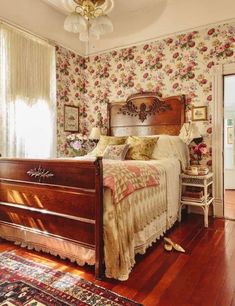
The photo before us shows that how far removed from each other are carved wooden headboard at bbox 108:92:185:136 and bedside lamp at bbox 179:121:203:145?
0.27 metres

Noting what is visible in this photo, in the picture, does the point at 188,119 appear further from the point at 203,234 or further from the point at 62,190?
the point at 62,190

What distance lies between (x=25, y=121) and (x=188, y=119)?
2439 mm

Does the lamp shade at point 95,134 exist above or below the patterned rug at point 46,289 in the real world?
above

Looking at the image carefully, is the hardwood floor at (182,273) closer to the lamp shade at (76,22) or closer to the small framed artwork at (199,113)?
the small framed artwork at (199,113)

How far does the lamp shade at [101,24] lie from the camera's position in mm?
2932

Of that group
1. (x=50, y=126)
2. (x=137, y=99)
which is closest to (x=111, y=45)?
(x=137, y=99)

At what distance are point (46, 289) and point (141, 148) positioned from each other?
2119mm

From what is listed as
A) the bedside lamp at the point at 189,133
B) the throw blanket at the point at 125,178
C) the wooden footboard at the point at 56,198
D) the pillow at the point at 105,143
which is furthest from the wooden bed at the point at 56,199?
the bedside lamp at the point at 189,133

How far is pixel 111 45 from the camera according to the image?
4434mm

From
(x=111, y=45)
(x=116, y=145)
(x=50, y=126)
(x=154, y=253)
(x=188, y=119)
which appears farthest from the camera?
(x=111, y=45)

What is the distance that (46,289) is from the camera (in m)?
1.71

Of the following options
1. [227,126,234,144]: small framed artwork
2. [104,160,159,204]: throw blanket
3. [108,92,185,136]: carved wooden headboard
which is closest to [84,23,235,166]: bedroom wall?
[108,92,185,136]: carved wooden headboard

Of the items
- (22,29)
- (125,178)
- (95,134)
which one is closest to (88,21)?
(22,29)

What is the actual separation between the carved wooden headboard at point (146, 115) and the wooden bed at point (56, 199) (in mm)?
2248
